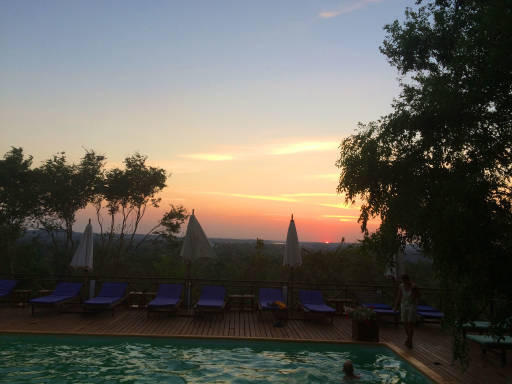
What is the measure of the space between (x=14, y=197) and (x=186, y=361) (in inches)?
479

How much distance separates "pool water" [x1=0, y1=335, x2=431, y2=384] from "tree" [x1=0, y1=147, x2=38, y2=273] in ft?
28.7

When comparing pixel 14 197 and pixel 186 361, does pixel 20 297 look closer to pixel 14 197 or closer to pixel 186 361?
pixel 14 197

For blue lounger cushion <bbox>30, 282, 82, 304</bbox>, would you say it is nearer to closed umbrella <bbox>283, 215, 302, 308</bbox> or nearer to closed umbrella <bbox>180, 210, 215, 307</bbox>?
closed umbrella <bbox>180, 210, 215, 307</bbox>

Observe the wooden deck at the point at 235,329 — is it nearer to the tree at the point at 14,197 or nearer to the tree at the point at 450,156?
the tree at the point at 450,156

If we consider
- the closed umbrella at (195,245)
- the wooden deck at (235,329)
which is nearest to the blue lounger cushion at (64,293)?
the wooden deck at (235,329)

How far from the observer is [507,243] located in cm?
446

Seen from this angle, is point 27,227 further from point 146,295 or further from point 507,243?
Answer: point 507,243

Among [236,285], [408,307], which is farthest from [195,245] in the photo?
[408,307]

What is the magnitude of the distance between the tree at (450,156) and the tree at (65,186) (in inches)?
470

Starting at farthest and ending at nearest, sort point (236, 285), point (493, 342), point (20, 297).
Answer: point (236, 285), point (20, 297), point (493, 342)

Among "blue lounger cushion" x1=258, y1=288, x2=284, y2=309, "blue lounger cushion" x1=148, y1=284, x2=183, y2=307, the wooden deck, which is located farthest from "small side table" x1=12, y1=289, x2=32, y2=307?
"blue lounger cushion" x1=258, y1=288, x2=284, y2=309

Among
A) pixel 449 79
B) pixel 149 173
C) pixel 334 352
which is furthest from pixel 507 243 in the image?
pixel 149 173

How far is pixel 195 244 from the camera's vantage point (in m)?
11.6

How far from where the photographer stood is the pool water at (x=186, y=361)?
21.6ft
